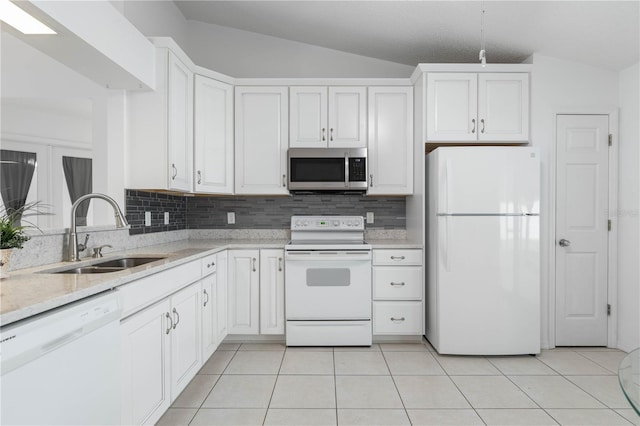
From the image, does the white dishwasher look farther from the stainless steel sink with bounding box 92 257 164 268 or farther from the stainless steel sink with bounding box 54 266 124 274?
the stainless steel sink with bounding box 92 257 164 268

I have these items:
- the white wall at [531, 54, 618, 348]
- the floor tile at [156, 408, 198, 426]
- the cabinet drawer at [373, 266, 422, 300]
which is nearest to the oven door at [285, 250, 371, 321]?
the cabinet drawer at [373, 266, 422, 300]

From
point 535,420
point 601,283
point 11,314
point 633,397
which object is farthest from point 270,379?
point 601,283

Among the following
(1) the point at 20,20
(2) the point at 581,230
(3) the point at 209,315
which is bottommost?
(3) the point at 209,315

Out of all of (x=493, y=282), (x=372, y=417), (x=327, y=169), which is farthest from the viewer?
(x=327, y=169)

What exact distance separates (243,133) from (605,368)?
11.2ft

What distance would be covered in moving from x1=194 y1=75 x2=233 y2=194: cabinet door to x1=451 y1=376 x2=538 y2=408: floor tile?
240cm

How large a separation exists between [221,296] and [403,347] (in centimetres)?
158

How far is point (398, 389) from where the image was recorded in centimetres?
232

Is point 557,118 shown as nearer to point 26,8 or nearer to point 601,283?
point 601,283

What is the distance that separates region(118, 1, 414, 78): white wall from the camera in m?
3.65

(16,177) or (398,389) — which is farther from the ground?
(16,177)

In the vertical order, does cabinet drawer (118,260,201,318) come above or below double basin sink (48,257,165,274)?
below

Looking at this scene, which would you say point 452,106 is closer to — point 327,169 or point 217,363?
point 327,169

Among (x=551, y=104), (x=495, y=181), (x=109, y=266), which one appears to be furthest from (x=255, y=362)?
(x=551, y=104)
